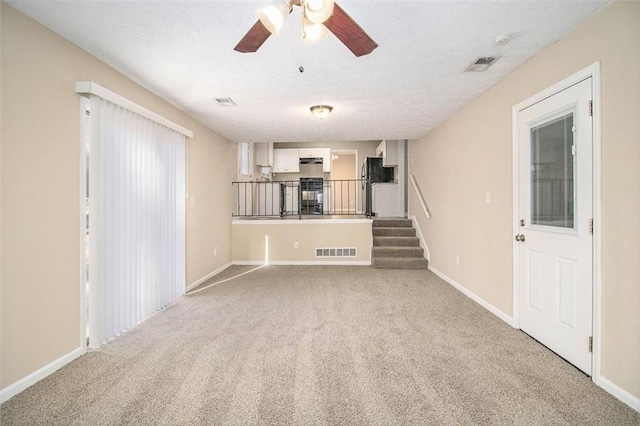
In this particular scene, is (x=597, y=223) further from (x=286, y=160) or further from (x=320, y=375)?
(x=286, y=160)

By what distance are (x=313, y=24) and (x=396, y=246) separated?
489 cm

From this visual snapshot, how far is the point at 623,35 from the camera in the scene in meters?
1.73

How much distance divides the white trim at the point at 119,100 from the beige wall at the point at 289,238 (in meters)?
2.68

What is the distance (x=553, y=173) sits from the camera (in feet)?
7.73

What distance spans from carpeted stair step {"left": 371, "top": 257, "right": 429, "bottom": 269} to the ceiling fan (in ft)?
14.0

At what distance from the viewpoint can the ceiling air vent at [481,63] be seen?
2498 millimetres

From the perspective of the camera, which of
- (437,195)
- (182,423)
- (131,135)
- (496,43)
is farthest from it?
(437,195)

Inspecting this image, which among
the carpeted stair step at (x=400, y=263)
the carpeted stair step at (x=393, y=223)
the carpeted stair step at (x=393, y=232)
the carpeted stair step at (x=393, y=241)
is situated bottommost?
the carpeted stair step at (x=400, y=263)

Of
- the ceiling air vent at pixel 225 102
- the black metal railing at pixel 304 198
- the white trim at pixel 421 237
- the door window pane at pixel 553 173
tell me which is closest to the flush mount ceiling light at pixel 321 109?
the ceiling air vent at pixel 225 102

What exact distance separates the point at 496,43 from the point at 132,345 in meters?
3.99

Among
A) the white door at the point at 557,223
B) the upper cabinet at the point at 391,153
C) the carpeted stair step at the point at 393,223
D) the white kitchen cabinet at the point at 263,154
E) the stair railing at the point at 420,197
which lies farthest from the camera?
the white kitchen cabinet at the point at 263,154

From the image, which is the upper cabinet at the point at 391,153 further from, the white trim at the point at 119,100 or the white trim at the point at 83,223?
the white trim at the point at 83,223

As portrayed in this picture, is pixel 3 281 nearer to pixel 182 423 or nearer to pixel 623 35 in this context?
pixel 182 423

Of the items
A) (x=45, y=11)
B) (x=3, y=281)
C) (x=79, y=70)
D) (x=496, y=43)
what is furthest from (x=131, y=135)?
(x=496, y=43)
